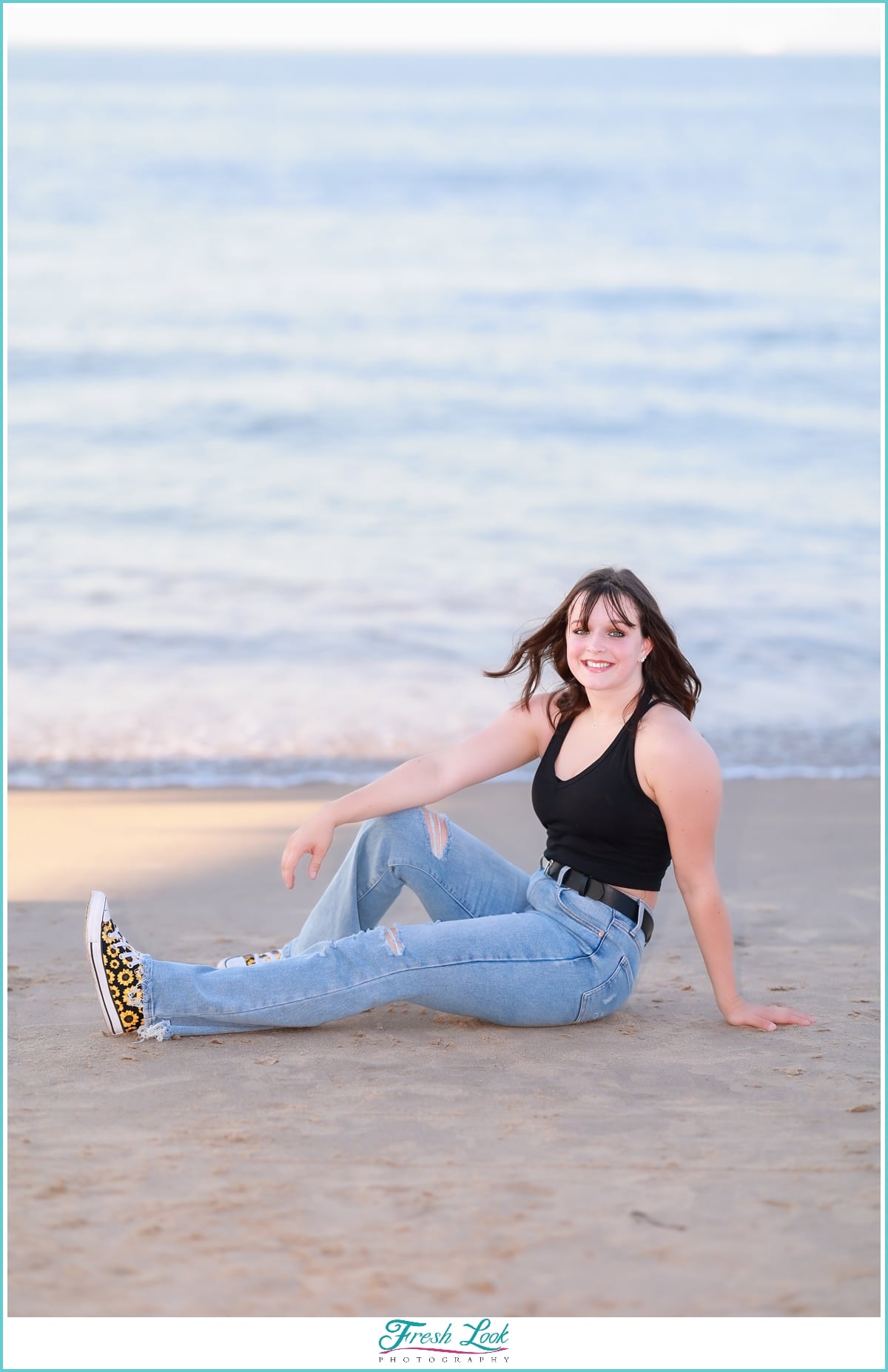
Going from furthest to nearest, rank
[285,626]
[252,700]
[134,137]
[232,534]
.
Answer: [134,137]
[232,534]
[285,626]
[252,700]

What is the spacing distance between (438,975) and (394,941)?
13 centimetres

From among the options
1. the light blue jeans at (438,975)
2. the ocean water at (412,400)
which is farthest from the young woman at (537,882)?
the ocean water at (412,400)

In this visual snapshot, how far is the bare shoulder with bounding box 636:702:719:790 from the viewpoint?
3.22 metres

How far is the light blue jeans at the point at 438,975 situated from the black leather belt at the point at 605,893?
0.07ft

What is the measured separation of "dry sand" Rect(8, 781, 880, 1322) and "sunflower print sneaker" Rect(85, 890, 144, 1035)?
9cm

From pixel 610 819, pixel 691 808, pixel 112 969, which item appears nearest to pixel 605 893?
pixel 610 819

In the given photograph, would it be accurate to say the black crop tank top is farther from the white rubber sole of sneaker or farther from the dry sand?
the white rubber sole of sneaker

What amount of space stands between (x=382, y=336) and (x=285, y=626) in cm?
1097

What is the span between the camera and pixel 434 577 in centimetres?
1093

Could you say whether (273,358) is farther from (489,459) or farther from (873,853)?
(873,853)

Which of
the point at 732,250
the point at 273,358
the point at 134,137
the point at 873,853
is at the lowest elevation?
the point at 873,853

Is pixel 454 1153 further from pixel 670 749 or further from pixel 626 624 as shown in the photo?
pixel 626 624

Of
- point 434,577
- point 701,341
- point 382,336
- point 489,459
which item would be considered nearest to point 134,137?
point 382,336

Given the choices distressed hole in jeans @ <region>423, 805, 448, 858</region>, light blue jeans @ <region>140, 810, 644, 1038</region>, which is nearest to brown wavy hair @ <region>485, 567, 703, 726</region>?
distressed hole in jeans @ <region>423, 805, 448, 858</region>
